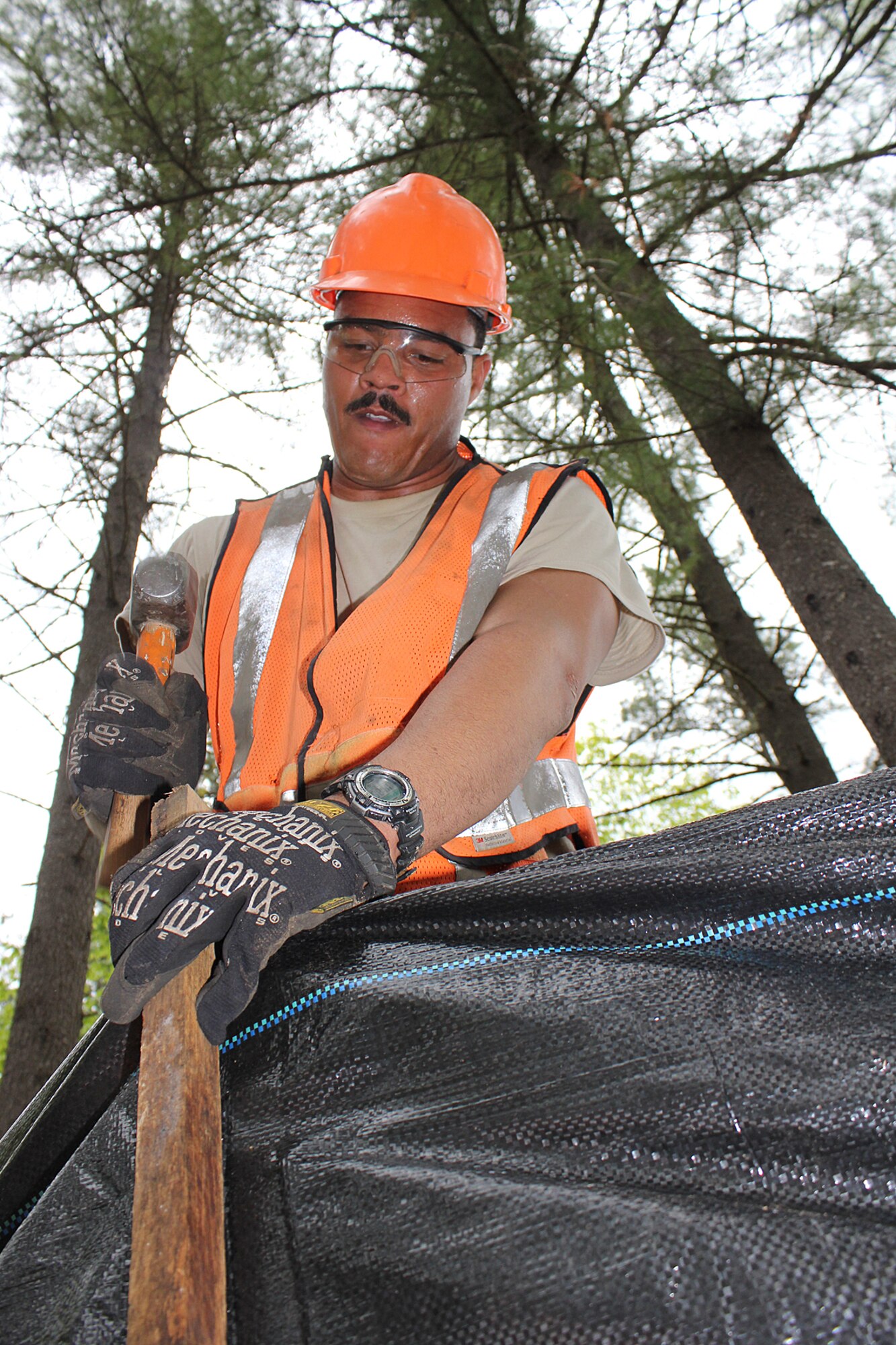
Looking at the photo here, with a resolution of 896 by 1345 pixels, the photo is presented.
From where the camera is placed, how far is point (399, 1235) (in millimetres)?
1258

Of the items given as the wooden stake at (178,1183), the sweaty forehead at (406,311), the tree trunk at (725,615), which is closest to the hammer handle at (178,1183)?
the wooden stake at (178,1183)

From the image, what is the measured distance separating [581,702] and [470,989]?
3.68 ft

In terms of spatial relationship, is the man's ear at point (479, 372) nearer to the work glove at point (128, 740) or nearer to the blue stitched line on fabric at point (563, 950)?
the work glove at point (128, 740)

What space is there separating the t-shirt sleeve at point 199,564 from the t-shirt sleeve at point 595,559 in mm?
903

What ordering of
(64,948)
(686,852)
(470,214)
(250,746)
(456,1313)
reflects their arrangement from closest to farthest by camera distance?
(456,1313), (686,852), (250,746), (470,214), (64,948)

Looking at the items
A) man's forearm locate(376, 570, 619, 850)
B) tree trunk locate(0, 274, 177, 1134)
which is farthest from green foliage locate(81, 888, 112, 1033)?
man's forearm locate(376, 570, 619, 850)

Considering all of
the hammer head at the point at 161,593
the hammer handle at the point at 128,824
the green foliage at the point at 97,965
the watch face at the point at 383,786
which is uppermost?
the green foliage at the point at 97,965

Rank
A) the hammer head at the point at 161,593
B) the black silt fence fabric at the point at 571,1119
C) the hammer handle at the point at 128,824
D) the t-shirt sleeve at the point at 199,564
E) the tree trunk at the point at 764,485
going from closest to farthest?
1. the black silt fence fabric at the point at 571,1119
2. the hammer handle at the point at 128,824
3. the hammer head at the point at 161,593
4. the t-shirt sleeve at the point at 199,564
5. the tree trunk at the point at 764,485

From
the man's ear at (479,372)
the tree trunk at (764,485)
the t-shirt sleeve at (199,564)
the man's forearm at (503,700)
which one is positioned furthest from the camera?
the tree trunk at (764,485)

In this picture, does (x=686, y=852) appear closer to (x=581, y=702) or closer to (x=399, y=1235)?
(x=399, y=1235)

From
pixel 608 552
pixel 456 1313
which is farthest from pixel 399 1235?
pixel 608 552

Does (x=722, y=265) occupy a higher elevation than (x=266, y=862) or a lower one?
higher

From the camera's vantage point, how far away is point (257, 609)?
8.56 ft

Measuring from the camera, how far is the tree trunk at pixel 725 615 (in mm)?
5684
